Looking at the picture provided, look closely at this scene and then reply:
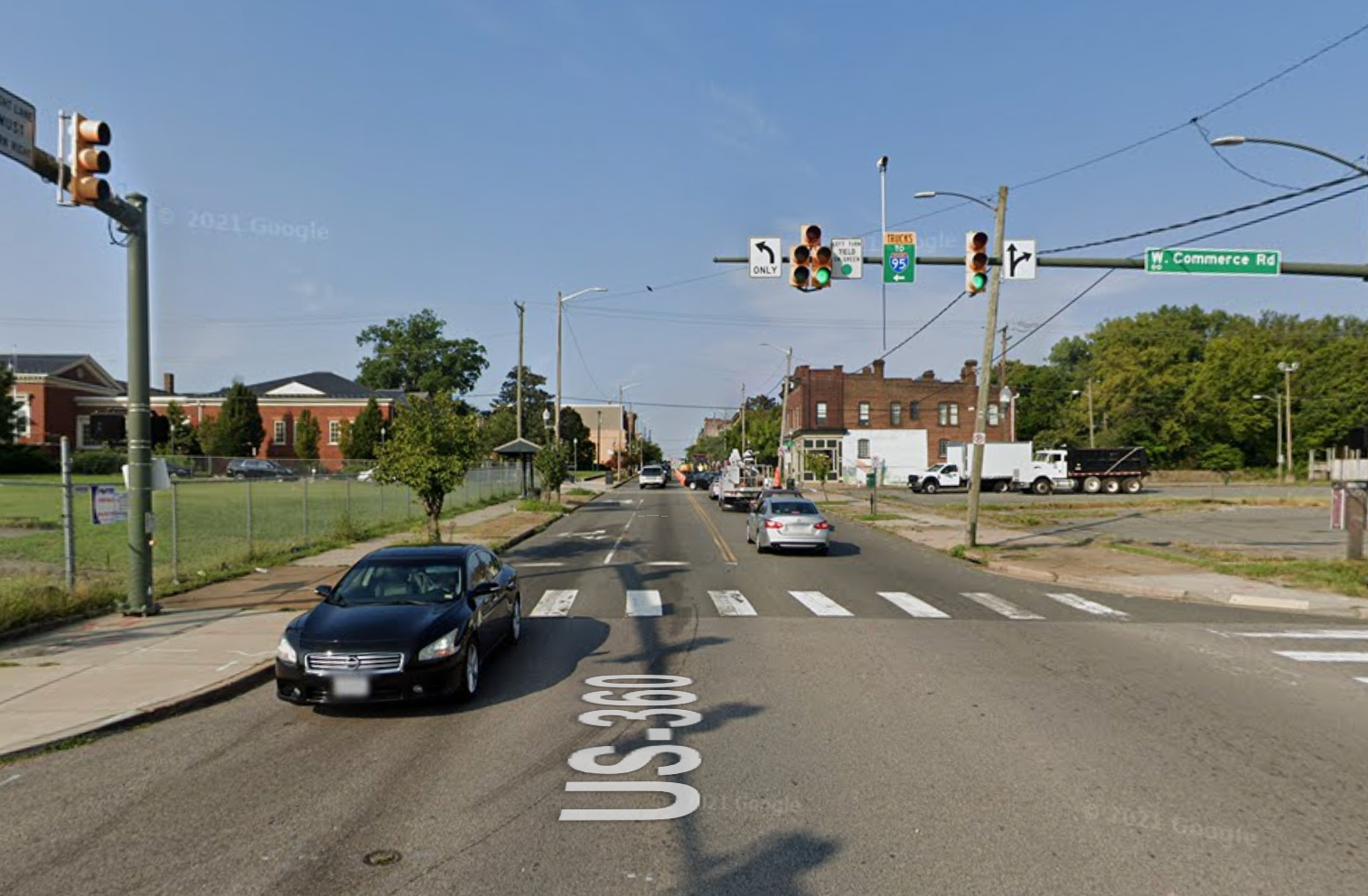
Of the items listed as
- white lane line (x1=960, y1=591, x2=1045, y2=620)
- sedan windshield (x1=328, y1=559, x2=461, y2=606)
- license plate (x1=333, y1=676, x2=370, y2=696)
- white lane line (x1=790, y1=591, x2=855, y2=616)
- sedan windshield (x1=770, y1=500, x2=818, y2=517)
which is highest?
sedan windshield (x1=328, y1=559, x2=461, y2=606)

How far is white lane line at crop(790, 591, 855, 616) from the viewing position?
526 inches

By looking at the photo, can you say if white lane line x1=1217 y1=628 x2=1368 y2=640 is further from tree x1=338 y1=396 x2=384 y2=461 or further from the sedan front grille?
tree x1=338 y1=396 x2=384 y2=461

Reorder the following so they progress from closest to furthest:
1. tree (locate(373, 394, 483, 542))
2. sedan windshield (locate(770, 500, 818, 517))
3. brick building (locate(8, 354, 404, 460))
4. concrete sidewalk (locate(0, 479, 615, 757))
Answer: concrete sidewalk (locate(0, 479, 615, 757)), tree (locate(373, 394, 483, 542)), sedan windshield (locate(770, 500, 818, 517)), brick building (locate(8, 354, 404, 460))

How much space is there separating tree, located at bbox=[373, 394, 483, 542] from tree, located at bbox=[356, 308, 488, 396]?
8783 centimetres

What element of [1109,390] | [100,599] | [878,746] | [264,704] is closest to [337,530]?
[100,599]

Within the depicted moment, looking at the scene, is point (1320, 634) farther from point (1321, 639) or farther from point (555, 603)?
point (555, 603)

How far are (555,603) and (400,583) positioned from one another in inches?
211

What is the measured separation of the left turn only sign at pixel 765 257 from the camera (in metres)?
15.8

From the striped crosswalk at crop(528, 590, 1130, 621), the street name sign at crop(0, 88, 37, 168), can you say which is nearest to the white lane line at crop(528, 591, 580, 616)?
the striped crosswalk at crop(528, 590, 1130, 621)

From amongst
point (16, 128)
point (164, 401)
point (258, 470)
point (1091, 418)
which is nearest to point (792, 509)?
point (16, 128)

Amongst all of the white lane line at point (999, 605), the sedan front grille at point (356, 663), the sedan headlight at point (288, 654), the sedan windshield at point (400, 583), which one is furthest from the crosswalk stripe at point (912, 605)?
the sedan headlight at point (288, 654)

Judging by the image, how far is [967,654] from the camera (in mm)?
10250

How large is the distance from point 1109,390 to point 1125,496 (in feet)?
130

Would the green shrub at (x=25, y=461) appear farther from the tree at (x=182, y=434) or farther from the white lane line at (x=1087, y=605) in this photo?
the white lane line at (x=1087, y=605)
